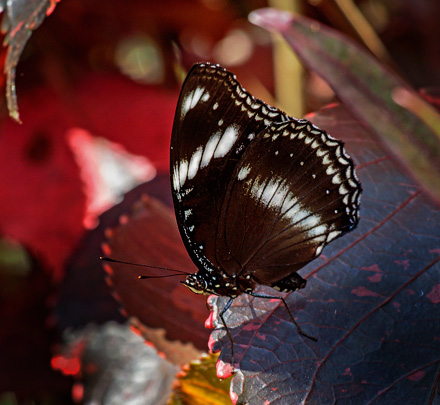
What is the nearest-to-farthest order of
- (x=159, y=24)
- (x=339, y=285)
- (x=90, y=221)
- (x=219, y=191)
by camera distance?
(x=339, y=285)
(x=219, y=191)
(x=90, y=221)
(x=159, y=24)

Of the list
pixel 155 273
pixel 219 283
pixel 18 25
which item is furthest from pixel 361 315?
pixel 18 25

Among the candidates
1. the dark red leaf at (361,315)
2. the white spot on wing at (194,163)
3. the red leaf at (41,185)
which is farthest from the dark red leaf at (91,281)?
the dark red leaf at (361,315)

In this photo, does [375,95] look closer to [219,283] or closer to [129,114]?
[219,283]

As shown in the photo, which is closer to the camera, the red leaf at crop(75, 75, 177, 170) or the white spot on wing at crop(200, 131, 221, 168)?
the white spot on wing at crop(200, 131, 221, 168)

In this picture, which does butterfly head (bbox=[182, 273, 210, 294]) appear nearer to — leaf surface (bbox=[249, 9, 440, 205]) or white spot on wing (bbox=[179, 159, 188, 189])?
white spot on wing (bbox=[179, 159, 188, 189])

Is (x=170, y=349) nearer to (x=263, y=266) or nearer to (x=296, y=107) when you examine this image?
(x=263, y=266)

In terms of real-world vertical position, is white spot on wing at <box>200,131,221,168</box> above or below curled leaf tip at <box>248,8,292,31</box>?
below

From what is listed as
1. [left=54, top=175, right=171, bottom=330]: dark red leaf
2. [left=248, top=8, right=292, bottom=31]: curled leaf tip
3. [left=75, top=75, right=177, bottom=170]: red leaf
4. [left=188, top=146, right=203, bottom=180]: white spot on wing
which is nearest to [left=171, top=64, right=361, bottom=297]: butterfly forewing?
[left=188, top=146, right=203, bottom=180]: white spot on wing

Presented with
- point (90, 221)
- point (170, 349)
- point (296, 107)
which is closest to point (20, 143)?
point (90, 221)
